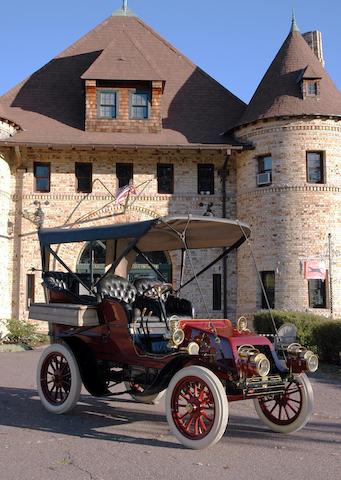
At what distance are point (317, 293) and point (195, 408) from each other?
14.2 m

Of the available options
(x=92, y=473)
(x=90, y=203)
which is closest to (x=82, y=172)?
(x=90, y=203)

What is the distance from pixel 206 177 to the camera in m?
22.4

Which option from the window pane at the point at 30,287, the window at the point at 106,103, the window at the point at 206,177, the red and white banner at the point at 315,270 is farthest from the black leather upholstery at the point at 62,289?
the window at the point at 106,103

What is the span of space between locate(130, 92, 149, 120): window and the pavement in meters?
15.2

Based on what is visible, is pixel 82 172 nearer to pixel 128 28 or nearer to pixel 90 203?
pixel 90 203

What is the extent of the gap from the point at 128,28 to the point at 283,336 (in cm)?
2184

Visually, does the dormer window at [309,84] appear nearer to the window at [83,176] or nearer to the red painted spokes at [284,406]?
the window at [83,176]

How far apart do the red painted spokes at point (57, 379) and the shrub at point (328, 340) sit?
7711 mm

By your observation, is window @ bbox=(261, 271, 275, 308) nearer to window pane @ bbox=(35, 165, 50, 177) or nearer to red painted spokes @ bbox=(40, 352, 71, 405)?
window pane @ bbox=(35, 165, 50, 177)

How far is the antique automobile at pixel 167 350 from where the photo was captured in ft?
20.9

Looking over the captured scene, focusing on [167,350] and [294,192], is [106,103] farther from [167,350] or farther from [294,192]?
[167,350]

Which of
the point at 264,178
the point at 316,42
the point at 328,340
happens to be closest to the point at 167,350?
the point at 328,340

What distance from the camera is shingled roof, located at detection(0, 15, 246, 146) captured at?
21828mm

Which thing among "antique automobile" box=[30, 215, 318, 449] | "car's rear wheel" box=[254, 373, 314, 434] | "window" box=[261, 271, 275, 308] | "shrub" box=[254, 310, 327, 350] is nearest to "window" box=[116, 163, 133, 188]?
"window" box=[261, 271, 275, 308]
